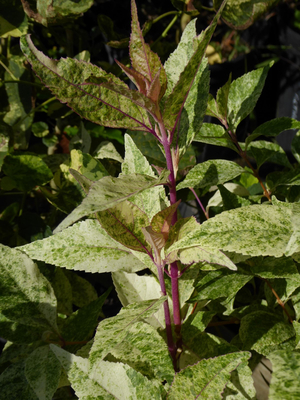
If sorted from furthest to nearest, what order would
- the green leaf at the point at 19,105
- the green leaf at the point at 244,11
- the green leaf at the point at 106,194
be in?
1. the green leaf at the point at 19,105
2. the green leaf at the point at 244,11
3. the green leaf at the point at 106,194

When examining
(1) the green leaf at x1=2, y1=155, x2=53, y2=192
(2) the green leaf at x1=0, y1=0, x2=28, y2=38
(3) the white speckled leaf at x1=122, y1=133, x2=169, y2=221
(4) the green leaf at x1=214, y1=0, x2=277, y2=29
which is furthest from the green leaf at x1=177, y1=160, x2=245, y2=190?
(2) the green leaf at x1=0, y1=0, x2=28, y2=38

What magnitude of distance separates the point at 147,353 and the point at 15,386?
188 mm

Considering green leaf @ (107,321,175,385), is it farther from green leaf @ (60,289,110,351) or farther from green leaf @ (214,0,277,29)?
green leaf @ (214,0,277,29)

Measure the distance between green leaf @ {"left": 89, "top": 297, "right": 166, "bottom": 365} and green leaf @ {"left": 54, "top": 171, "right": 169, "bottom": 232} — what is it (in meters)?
0.12

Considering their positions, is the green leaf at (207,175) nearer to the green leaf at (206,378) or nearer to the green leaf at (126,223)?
the green leaf at (126,223)

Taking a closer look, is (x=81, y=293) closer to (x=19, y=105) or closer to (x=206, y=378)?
(x=206, y=378)

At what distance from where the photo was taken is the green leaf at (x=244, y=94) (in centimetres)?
54

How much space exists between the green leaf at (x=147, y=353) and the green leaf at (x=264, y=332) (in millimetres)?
114

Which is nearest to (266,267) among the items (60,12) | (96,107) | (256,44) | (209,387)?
(209,387)

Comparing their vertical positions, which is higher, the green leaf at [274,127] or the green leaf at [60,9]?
the green leaf at [60,9]

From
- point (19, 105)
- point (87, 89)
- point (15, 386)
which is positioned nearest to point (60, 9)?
point (19, 105)

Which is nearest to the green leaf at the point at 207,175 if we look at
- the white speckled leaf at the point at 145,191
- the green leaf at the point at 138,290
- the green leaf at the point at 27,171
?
the white speckled leaf at the point at 145,191

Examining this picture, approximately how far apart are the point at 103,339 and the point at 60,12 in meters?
0.58

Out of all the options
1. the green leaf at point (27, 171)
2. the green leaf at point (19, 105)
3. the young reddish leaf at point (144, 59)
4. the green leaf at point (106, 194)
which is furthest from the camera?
the green leaf at point (19, 105)
